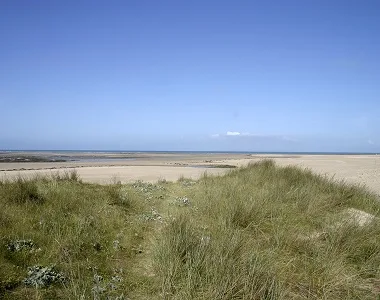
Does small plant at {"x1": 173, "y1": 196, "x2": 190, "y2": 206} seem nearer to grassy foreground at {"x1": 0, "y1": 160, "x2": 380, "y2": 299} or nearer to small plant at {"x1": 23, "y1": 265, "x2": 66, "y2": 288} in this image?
grassy foreground at {"x1": 0, "y1": 160, "x2": 380, "y2": 299}

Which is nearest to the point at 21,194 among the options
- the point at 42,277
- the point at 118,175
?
the point at 42,277

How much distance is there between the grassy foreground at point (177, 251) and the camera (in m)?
3.64

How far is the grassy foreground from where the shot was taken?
11.9ft

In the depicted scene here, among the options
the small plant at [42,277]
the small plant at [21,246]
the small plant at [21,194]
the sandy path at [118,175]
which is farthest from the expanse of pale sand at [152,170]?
the small plant at [42,277]

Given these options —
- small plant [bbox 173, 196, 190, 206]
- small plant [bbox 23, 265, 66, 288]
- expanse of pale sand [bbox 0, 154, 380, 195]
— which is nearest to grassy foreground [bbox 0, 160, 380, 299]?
small plant [bbox 23, 265, 66, 288]

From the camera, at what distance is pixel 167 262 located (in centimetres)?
406

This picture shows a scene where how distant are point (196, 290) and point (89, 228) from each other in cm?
269

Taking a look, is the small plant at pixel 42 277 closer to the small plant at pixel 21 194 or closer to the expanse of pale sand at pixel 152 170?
the small plant at pixel 21 194

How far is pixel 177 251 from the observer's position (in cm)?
427

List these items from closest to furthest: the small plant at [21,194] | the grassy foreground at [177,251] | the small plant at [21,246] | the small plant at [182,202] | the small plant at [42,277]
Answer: the grassy foreground at [177,251]
the small plant at [42,277]
the small plant at [21,246]
the small plant at [21,194]
the small plant at [182,202]

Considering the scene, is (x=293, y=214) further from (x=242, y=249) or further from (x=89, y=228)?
(x=89, y=228)

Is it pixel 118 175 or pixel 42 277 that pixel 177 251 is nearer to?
pixel 42 277

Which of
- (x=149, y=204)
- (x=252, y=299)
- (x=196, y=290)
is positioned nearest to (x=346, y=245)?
(x=252, y=299)

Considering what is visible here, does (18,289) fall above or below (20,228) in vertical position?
below
